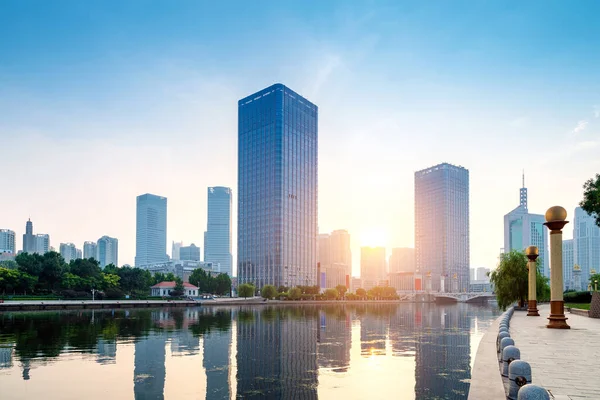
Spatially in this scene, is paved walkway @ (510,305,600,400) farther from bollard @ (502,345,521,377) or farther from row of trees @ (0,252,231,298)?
row of trees @ (0,252,231,298)

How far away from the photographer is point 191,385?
21.0 meters

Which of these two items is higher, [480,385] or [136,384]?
[480,385]

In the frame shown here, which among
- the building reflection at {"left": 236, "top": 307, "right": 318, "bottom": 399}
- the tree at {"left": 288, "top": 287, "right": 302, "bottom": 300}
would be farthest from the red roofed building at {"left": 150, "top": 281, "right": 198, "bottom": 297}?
the building reflection at {"left": 236, "top": 307, "right": 318, "bottom": 399}

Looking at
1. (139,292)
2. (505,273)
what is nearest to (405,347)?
(505,273)

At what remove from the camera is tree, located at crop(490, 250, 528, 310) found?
2591 inches

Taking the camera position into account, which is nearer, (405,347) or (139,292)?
(405,347)

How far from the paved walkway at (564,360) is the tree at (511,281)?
3696 centimetres

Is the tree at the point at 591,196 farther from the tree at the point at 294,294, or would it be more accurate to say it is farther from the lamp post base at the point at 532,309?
the tree at the point at 294,294

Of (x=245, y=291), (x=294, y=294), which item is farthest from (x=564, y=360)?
(x=294, y=294)

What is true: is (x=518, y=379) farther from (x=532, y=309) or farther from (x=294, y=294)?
(x=294, y=294)

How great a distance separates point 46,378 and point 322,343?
66.7ft

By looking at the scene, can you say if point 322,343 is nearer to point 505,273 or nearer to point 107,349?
point 107,349

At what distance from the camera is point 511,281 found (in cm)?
6556

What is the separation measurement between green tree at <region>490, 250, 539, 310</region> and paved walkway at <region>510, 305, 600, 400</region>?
121ft
